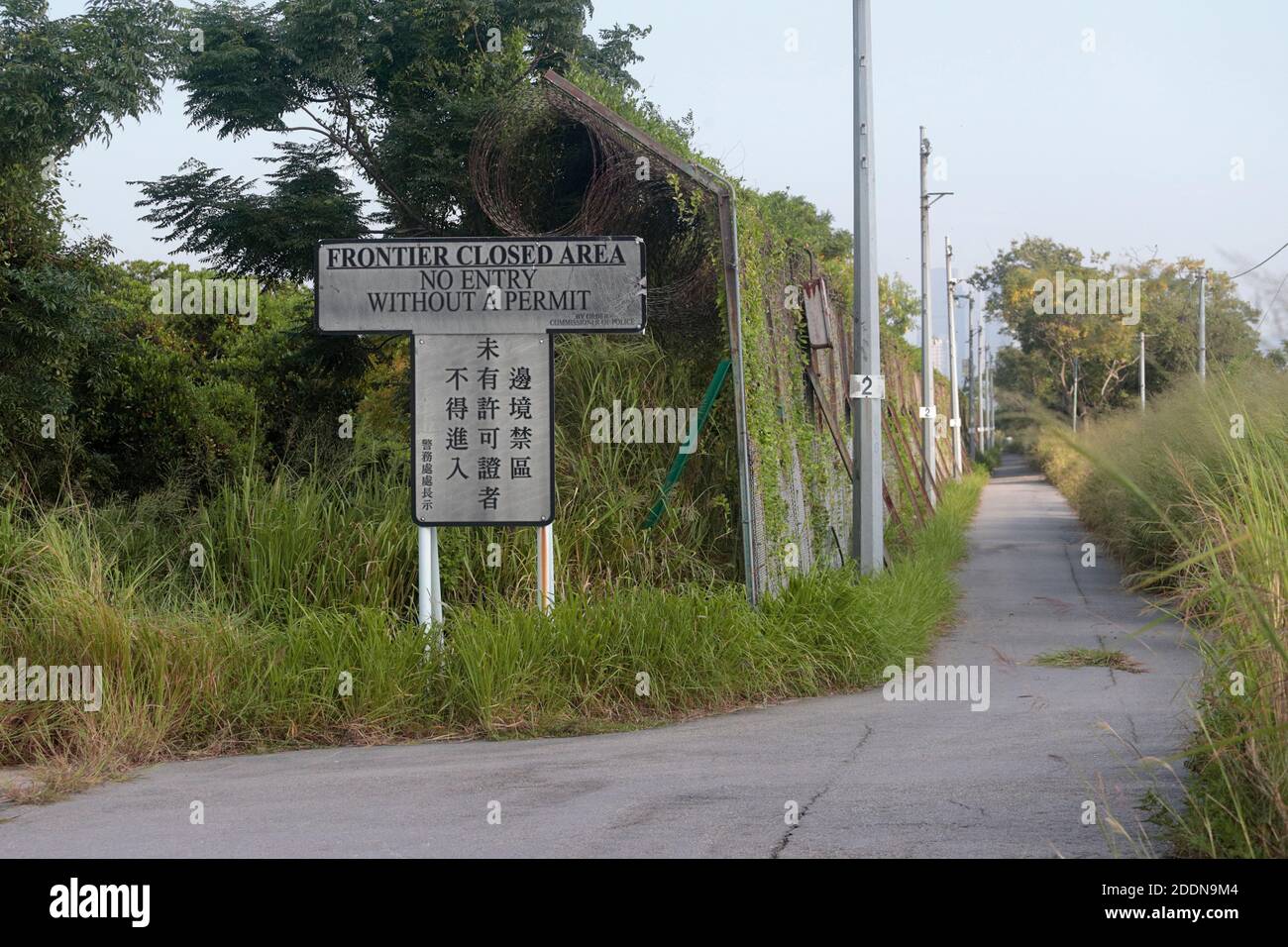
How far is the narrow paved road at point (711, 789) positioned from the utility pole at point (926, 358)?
15862 millimetres

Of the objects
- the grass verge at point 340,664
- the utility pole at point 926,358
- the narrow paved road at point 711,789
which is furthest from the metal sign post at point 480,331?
the utility pole at point 926,358

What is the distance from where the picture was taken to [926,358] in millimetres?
25984

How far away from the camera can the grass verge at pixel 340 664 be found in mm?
7695

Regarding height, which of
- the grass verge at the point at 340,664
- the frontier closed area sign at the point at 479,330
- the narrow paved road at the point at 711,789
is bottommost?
the narrow paved road at the point at 711,789

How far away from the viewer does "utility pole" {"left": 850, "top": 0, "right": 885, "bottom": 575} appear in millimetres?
12094

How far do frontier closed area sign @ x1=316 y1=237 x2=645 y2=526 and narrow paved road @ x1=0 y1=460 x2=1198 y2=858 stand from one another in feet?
6.04

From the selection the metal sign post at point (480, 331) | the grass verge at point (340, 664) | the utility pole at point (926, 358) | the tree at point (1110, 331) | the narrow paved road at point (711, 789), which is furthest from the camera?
the tree at point (1110, 331)

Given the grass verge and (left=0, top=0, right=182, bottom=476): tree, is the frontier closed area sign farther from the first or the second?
(left=0, top=0, right=182, bottom=476): tree

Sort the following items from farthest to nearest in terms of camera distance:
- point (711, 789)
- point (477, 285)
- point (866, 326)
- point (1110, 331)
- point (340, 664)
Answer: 1. point (1110, 331)
2. point (866, 326)
3. point (477, 285)
4. point (340, 664)
5. point (711, 789)

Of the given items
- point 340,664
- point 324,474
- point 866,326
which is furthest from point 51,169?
point 866,326

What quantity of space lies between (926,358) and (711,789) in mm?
20599

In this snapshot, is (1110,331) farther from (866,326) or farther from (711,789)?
(711,789)

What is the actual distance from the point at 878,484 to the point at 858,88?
11.9ft

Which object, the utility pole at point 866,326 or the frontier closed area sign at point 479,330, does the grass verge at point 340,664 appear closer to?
the frontier closed area sign at point 479,330
